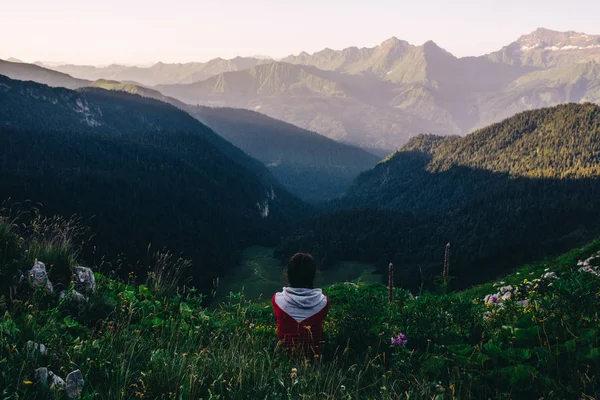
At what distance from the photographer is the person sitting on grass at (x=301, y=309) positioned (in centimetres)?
715

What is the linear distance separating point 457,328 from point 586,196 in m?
205

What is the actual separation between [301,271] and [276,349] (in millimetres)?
1693

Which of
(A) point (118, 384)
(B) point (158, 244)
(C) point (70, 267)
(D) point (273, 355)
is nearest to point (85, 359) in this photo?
(A) point (118, 384)

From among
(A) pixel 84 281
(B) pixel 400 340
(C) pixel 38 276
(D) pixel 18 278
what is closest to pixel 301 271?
(B) pixel 400 340

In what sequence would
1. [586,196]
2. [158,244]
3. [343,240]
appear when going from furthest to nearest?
1. [343,240]
2. [586,196]
3. [158,244]

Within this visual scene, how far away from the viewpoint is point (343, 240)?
198 meters

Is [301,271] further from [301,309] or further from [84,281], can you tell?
[84,281]

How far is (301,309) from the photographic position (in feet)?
24.5

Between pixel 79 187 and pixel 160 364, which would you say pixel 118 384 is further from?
pixel 79 187

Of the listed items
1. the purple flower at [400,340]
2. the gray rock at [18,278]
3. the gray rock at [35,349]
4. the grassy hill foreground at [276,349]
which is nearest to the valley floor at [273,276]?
the grassy hill foreground at [276,349]

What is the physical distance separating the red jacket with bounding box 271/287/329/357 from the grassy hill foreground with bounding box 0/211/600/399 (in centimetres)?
37

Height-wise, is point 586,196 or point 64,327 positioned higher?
point 64,327

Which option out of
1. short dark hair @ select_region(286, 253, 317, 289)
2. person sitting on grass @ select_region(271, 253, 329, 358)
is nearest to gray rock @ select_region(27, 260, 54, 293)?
person sitting on grass @ select_region(271, 253, 329, 358)

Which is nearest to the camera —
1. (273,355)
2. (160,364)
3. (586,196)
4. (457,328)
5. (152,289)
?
(160,364)
